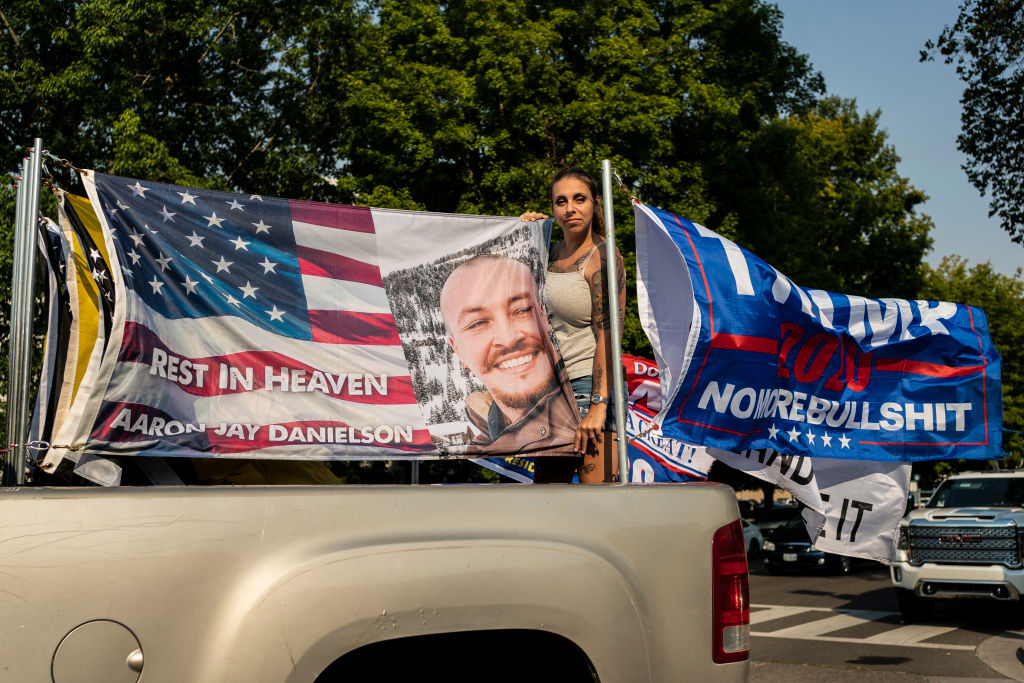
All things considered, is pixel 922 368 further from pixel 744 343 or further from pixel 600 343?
pixel 600 343

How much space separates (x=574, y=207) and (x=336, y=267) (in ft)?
3.40

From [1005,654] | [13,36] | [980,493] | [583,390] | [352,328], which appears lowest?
[1005,654]

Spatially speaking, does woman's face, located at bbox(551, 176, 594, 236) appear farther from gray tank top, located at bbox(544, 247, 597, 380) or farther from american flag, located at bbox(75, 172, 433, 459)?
american flag, located at bbox(75, 172, 433, 459)

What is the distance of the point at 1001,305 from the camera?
4172 cm

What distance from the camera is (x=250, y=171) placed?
59.3 feet

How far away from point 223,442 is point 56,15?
13.2m

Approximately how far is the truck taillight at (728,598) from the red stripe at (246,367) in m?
1.15

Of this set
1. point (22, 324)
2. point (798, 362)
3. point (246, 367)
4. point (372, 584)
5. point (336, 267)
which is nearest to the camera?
point (372, 584)

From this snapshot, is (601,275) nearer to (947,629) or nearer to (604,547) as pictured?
(604,547)

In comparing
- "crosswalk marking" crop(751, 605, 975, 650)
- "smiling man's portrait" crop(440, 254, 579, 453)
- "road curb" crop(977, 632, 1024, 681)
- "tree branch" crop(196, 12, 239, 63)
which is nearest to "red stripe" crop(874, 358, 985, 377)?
"smiling man's portrait" crop(440, 254, 579, 453)

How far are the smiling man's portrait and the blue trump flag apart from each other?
54 cm

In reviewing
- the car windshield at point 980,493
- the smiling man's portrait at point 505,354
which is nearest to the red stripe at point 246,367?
the smiling man's portrait at point 505,354

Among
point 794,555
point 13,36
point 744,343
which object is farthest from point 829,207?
point 744,343

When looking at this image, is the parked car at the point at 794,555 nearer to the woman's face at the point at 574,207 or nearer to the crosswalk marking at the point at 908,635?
the crosswalk marking at the point at 908,635
